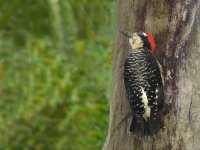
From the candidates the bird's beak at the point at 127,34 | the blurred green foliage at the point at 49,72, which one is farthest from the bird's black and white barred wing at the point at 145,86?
the blurred green foliage at the point at 49,72

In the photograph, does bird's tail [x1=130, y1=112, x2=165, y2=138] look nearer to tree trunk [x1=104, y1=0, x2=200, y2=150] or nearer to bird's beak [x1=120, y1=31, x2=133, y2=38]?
tree trunk [x1=104, y1=0, x2=200, y2=150]

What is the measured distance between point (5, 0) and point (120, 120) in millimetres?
4222

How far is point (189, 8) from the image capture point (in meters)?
2.86

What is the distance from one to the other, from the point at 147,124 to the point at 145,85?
0.53ft

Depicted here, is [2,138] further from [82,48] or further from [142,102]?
[142,102]

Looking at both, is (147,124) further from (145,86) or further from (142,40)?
(142,40)

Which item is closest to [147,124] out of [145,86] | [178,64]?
[145,86]

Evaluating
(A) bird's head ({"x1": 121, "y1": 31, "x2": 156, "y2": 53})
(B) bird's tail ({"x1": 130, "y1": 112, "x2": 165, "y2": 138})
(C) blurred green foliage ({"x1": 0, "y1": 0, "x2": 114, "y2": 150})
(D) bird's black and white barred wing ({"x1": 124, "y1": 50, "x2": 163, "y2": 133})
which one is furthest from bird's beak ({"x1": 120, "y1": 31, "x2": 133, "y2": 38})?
(C) blurred green foliage ({"x1": 0, "y1": 0, "x2": 114, "y2": 150})

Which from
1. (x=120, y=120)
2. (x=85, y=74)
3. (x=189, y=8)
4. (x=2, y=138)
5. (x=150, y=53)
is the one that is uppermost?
(x=189, y=8)

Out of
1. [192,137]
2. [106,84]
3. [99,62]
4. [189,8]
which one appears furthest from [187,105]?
[99,62]

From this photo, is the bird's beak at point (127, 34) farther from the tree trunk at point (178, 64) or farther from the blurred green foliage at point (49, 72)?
the blurred green foliage at point (49, 72)

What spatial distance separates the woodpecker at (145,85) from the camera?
109 inches

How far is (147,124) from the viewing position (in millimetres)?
2799

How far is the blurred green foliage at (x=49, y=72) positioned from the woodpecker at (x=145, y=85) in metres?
3.14
